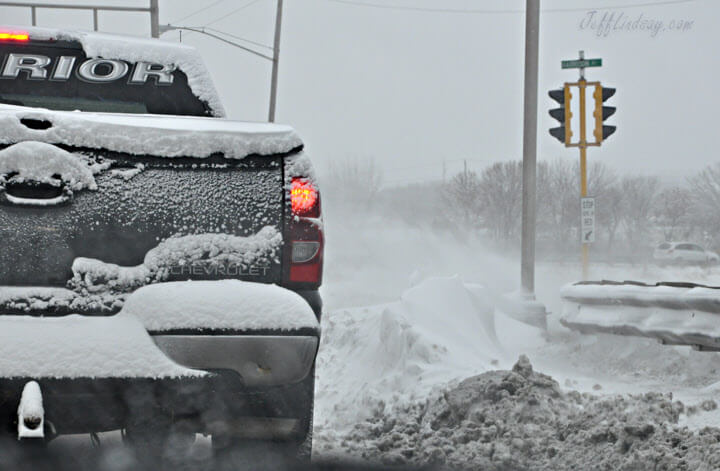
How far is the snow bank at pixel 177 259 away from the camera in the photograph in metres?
3.16

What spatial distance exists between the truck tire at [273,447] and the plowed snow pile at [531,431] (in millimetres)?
1283

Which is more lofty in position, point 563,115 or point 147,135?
point 563,115

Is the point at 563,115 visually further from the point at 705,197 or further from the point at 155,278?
the point at 705,197

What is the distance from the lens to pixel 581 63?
13938 millimetres

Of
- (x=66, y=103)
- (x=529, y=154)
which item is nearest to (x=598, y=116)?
(x=529, y=154)

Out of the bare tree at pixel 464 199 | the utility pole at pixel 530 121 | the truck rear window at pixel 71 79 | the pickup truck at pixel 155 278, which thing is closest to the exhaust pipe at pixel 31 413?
the pickup truck at pixel 155 278

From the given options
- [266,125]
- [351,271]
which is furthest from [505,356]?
[351,271]

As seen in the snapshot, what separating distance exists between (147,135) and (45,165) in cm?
36

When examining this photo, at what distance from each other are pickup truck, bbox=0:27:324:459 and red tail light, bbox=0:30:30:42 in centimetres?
146

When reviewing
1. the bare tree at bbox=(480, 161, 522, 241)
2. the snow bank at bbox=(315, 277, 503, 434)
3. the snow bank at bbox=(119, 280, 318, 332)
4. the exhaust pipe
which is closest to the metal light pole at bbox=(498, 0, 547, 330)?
the snow bank at bbox=(315, 277, 503, 434)

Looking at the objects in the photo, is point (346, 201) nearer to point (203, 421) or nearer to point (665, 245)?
point (665, 245)

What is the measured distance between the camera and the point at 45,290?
3.12 metres

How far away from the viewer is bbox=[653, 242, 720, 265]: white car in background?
46000 mm

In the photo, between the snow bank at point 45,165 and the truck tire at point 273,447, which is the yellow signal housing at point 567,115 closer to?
the truck tire at point 273,447
